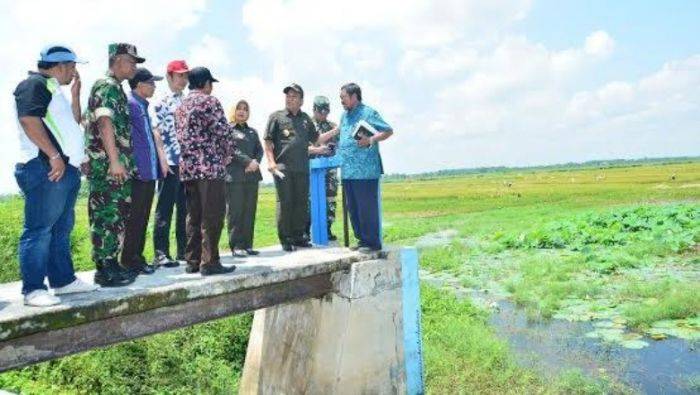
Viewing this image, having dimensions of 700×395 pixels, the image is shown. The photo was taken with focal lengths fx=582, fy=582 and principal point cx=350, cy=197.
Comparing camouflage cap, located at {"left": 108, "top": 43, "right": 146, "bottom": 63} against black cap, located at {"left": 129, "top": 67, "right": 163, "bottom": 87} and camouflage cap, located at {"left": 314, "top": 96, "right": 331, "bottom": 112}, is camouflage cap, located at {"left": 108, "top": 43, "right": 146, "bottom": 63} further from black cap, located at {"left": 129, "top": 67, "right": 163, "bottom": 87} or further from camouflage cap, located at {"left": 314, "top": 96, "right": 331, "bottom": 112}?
camouflage cap, located at {"left": 314, "top": 96, "right": 331, "bottom": 112}

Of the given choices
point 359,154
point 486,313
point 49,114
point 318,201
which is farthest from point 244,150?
point 486,313

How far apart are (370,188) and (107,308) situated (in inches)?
107

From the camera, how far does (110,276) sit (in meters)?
4.33

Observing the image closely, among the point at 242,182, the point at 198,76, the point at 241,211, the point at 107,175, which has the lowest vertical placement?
the point at 241,211

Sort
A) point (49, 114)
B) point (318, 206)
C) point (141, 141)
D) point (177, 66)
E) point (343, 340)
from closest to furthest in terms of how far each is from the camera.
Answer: point (49, 114) < point (141, 141) < point (177, 66) < point (343, 340) < point (318, 206)

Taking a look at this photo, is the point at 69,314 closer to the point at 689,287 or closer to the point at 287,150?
the point at 287,150

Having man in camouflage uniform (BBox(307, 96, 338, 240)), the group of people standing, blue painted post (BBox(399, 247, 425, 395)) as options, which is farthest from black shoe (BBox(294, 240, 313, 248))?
blue painted post (BBox(399, 247, 425, 395))

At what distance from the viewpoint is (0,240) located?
10188 millimetres

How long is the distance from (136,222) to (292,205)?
1908mm

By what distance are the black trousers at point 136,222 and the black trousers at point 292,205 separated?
1.68 m

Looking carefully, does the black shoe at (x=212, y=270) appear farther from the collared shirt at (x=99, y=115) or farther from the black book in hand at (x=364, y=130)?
the black book in hand at (x=364, y=130)

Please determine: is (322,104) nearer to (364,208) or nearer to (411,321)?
(364,208)

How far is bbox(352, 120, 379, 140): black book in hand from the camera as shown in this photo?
18.1 ft

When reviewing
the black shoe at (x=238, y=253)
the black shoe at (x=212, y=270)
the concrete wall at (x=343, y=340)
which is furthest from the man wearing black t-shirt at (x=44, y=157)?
the concrete wall at (x=343, y=340)
